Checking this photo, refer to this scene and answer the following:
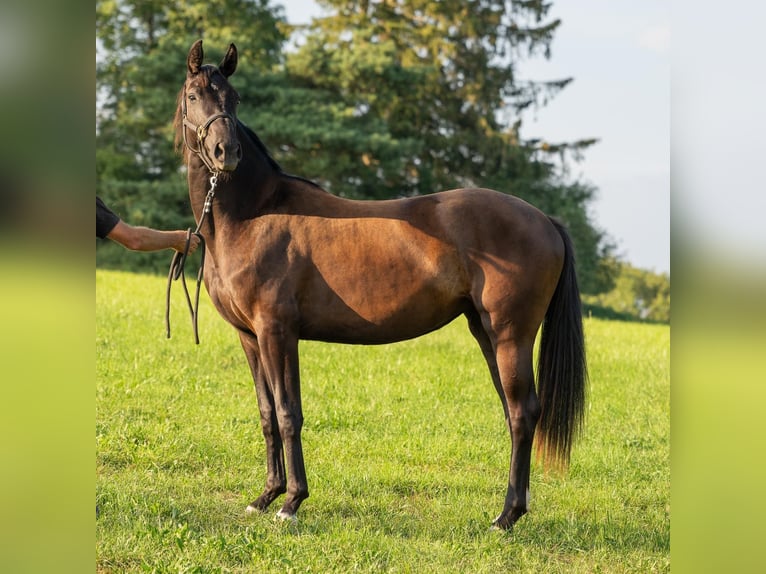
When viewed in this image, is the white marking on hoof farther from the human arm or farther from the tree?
the tree

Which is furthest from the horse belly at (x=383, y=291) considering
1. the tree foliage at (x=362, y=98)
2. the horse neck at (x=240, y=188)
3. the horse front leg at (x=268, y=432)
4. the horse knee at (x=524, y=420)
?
the tree foliage at (x=362, y=98)

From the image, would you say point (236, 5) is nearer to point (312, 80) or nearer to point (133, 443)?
point (312, 80)

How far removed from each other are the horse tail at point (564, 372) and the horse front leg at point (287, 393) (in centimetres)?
147

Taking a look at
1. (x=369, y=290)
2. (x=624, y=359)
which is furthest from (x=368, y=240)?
(x=624, y=359)

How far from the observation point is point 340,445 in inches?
245

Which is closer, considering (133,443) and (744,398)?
(744,398)

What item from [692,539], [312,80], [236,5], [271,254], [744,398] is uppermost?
[236,5]

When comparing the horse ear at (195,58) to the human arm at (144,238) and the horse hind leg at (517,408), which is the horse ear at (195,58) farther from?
the horse hind leg at (517,408)

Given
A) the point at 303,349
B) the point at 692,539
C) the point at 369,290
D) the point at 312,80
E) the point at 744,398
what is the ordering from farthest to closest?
the point at 312,80 → the point at 303,349 → the point at 369,290 → the point at 692,539 → the point at 744,398

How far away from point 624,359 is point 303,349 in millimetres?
4323

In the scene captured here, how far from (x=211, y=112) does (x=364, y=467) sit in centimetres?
290

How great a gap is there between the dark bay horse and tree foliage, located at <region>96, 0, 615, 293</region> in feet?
50.6

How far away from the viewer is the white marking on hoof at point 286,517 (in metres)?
4.32

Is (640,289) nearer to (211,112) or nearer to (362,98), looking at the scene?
(362,98)
